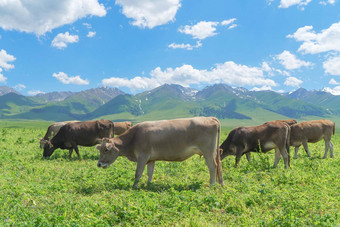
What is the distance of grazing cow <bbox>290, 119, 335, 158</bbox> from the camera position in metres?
19.0

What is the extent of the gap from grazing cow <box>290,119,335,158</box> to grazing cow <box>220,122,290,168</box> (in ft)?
13.0

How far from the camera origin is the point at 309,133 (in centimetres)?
1944

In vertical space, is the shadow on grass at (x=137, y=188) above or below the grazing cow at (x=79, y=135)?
below

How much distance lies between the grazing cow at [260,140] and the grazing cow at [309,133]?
3977 mm

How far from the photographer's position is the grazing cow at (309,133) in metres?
19.0

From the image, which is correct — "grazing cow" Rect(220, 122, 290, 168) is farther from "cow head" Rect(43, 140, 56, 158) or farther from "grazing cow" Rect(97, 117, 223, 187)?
"cow head" Rect(43, 140, 56, 158)

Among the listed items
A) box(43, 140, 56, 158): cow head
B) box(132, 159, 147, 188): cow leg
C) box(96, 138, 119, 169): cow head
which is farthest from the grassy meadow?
box(43, 140, 56, 158): cow head

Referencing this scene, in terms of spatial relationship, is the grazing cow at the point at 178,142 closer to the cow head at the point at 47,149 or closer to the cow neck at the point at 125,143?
the cow neck at the point at 125,143

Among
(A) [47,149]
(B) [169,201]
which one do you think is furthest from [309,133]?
(A) [47,149]

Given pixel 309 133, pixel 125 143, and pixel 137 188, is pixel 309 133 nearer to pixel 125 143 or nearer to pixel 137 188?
pixel 125 143

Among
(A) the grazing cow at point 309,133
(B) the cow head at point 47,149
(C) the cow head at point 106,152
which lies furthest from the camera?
(A) the grazing cow at point 309,133

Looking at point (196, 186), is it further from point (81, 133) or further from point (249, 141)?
point (81, 133)

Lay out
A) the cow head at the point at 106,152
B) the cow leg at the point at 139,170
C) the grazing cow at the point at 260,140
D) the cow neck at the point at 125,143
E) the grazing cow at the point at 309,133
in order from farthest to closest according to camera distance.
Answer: the grazing cow at the point at 309,133
the grazing cow at the point at 260,140
the cow neck at the point at 125,143
the cow head at the point at 106,152
the cow leg at the point at 139,170

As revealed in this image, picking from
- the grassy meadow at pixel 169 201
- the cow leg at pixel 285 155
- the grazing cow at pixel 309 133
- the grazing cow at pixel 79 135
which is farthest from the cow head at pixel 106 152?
the grazing cow at pixel 309 133
